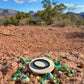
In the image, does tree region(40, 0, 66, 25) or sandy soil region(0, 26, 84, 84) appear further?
tree region(40, 0, 66, 25)

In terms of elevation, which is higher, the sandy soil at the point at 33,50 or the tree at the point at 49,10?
the tree at the point at 49,10

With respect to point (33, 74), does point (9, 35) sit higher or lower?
higher

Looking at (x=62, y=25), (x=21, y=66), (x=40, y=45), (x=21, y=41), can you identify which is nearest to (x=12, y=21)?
(x=62, y=25)

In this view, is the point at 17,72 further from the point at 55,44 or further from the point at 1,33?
the point at 1,33

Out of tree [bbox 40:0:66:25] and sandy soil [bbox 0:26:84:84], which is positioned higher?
tree [bbox 40:0:66:25]

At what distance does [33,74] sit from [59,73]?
1.97 ft

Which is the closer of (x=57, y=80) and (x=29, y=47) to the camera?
(x=57, y=80)

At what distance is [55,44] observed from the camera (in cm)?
458

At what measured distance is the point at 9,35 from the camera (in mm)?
5242

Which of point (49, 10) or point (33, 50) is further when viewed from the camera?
point (49, 10)

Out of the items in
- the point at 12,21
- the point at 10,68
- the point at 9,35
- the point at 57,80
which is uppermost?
the point at 12,21

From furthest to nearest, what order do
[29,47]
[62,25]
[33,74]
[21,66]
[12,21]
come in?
1. [12,21]
2. [62,25]
3. [29,47]
4. [21,66]
5. [33,74]

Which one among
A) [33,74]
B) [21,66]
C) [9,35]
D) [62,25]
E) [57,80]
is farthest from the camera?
[62,25]

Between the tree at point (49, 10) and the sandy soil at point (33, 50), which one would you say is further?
the tree at point (49, 10)
